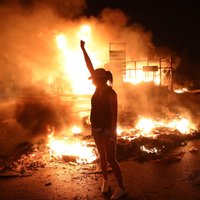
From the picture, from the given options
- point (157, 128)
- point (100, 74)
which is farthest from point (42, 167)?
point (157, 128)

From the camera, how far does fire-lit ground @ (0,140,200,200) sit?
4482 mm

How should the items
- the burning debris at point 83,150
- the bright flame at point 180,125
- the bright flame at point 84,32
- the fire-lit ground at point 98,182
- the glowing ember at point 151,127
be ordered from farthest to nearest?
the bright flame at point 84,32, the bright flame at point 180,125, the glowing ember at point 151,127, the burning debris at point 83,150, the fire-lit ground at point 98,182

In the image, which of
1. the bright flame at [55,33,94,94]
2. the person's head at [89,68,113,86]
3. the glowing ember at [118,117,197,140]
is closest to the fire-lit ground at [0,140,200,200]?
the person's head at [89,68,113,86]

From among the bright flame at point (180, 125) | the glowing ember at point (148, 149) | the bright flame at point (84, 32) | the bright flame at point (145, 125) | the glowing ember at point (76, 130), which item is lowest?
the glowing ember at point (76, 130)

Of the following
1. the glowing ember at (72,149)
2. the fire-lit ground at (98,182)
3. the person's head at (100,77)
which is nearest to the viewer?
the person's head at (100,77)

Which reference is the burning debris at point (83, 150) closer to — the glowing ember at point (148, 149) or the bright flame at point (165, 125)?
the glowing ember at point (148, 149)

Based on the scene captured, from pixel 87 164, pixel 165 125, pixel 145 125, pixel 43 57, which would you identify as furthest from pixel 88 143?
pixel 43 57

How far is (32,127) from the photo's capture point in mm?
10977

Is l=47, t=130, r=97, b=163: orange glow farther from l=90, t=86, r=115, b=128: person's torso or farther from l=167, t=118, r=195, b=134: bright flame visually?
l=167, t=118, r=195, b=134: bright flame

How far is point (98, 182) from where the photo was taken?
16.4ft

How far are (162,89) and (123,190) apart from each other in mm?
12236

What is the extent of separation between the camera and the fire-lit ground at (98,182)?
4.48 meters

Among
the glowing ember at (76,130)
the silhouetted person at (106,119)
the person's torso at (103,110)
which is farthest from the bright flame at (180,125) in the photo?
the person's torso at (103,110)

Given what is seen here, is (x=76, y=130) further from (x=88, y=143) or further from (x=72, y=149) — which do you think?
(x=72, y=149)
